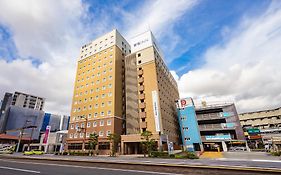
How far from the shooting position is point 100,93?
57.3 metres

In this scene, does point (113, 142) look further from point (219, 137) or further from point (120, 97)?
point (219, 137)

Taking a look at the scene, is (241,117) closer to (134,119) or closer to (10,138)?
(134,119)

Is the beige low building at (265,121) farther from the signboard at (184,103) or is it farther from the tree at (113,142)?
the tree at (113,142)

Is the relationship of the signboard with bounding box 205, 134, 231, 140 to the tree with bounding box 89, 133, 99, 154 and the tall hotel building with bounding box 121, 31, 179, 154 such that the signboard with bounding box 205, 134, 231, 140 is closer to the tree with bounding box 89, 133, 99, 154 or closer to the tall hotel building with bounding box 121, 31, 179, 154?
the tall hotel building with bounding box 121, 31, 179, 154

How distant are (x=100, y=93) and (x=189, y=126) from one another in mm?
34998

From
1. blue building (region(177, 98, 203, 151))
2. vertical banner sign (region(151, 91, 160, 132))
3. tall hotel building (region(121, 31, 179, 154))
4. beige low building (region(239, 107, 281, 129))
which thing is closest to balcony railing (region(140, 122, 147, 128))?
tall hotel building (region(121, 31, 179, 154))

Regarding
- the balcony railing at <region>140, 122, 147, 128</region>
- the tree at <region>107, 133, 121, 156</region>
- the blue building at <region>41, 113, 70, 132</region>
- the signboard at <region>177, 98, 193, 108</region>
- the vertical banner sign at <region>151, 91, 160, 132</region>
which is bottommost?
the tree at <region>107, 133, 121, 156</region>

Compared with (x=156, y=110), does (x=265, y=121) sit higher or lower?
lower

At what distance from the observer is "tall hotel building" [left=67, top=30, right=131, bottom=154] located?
51.6 metres

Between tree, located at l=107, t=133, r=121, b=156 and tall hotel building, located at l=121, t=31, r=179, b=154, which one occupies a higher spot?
tall hotel building, located at l=121, t=31, r=179, b=154

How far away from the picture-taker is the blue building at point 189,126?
5399 cm

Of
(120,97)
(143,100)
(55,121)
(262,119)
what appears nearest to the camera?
(143,100)

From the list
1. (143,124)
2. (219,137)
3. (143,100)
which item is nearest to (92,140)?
(143,124)

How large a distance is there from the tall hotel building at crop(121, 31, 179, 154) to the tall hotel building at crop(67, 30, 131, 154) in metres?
4.06
